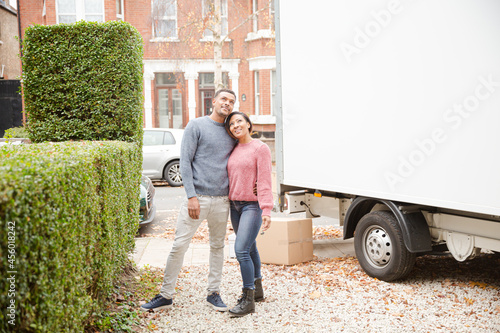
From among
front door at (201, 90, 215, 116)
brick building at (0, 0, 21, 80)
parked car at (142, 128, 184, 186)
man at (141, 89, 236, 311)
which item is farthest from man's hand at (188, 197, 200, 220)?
front door at (201, 90, 215, 116)

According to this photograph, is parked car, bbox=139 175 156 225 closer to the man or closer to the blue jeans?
the man

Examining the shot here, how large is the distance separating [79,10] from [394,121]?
2063cm

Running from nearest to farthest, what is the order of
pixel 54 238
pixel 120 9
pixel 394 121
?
pixel 54 238 → pixel 394 121 → pixel 120 9

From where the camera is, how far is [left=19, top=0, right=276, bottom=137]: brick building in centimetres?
2286

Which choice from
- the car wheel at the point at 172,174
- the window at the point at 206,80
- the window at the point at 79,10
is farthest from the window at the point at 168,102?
the car wheel at the point at 172,174

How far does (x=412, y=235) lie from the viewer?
17.6ft

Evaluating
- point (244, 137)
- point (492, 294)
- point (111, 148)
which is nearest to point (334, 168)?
point (244, 137)

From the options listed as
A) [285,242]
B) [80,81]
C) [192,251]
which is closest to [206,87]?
[192,251]

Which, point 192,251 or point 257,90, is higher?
point 257,90

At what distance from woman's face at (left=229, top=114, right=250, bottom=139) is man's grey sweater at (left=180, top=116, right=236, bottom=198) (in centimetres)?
13

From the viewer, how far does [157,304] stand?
188 inches

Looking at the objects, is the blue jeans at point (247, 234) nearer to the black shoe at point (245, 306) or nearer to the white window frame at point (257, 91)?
the black shoe at point (245, 306)

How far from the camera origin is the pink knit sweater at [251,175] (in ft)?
15.4

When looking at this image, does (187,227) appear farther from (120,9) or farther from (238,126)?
(120,9)
